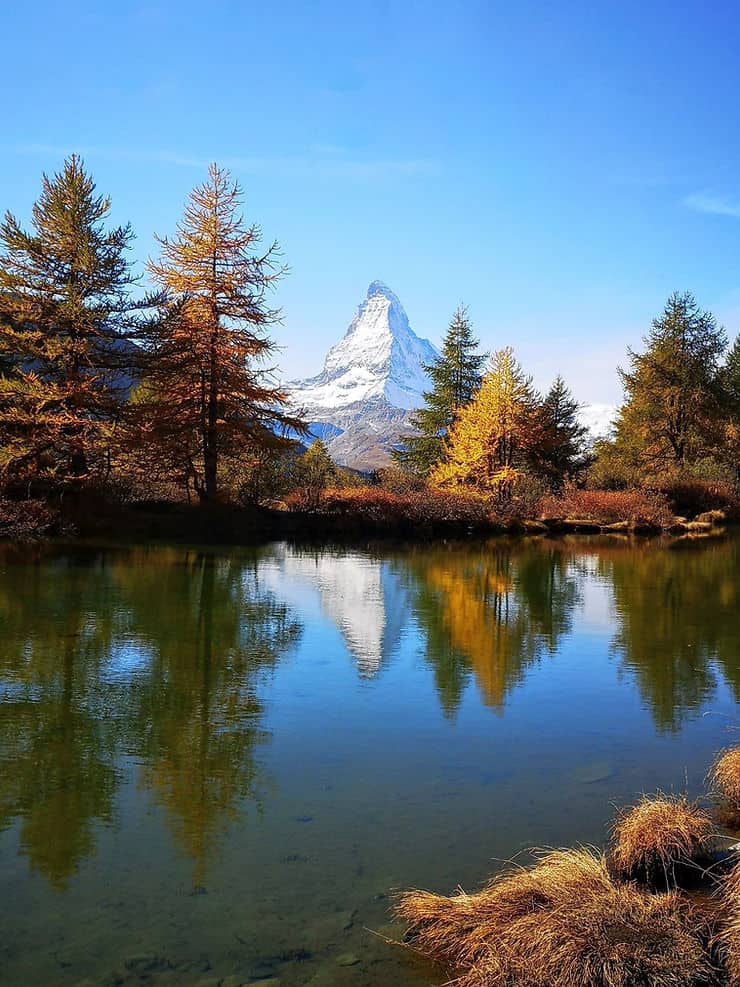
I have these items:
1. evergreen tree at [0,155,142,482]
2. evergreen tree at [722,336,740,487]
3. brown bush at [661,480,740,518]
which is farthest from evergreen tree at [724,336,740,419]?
evergreen tree at [0,155,142,482]

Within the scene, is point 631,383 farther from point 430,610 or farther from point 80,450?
point 430,610

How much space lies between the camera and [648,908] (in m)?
4.12

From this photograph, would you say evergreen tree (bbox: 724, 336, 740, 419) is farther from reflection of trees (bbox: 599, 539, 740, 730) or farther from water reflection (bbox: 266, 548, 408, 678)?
water reflection (bbox: 266, 548, 408, 678)

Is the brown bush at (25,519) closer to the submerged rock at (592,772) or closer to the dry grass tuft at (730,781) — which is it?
the submerged rock at (592,772)

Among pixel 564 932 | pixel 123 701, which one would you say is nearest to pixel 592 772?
pixel 564 932

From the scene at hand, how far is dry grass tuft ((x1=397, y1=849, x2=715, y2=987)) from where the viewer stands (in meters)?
3.68

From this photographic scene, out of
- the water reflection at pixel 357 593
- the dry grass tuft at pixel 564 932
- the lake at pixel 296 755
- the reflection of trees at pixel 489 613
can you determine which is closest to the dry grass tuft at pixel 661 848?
the dry grass tuft at pixel 564 932

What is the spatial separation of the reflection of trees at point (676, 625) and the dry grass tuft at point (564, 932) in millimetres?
4380

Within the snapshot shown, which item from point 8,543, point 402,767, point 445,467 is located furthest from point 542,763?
point 445,467

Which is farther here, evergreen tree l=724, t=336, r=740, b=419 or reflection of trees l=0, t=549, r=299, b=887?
evergreen tree l=724, t=336, r=740, b=419

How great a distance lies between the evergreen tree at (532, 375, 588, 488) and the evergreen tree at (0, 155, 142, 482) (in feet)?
69.2

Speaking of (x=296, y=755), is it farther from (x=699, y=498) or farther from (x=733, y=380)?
(x=733, y=380)

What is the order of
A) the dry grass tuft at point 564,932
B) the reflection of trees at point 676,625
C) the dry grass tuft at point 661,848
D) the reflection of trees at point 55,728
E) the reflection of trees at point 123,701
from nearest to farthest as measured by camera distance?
the dry grass tuft at point 564,932 → the dry grass tuft at point 661,848 → the reflection of trees at point 55,728 → the reflection of trees at point 123,701 → the reflection of trees at point 676,625

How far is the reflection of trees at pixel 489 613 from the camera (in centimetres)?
1046
